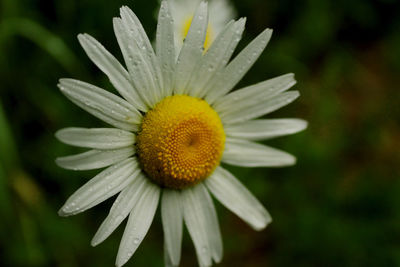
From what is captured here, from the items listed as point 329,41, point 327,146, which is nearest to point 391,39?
point 329,41

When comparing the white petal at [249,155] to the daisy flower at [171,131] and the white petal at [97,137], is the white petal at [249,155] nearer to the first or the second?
the daisy flower at [171,131]

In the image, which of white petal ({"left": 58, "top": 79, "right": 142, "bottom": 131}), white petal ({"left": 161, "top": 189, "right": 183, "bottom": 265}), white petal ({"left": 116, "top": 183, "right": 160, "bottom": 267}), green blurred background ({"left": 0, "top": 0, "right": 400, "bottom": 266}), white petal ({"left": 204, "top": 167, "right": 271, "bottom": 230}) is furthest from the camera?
green blurred background ({"left": 0, "top": 0, "right": 400, "bottom": 266})

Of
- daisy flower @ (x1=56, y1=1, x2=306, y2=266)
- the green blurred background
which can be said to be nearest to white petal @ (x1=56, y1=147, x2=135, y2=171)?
daisy flower @ (x1=56, y1=1, x2=306, y2=266)

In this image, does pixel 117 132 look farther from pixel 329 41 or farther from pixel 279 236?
pixel 329 41

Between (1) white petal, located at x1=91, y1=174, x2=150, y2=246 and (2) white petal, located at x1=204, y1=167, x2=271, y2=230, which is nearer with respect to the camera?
(1) white petal, located at x1=91, y1=174, x2=150, y2=246

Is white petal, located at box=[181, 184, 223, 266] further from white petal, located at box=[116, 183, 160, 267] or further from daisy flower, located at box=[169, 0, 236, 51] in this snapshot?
daisy flower, located at box=[169, 0, 236, 51]

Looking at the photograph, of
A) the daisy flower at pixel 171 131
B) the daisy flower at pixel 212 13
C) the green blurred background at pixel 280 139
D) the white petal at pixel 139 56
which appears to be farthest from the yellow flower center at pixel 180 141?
the daisy flower at pixel 212 13

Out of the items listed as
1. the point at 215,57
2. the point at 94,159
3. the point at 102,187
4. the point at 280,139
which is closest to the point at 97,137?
the point at 94,159
